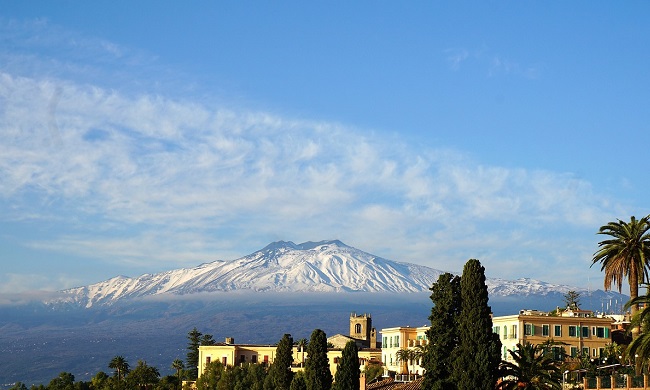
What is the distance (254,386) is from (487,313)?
247 feet

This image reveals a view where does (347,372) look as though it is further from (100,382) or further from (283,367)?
(100,382)

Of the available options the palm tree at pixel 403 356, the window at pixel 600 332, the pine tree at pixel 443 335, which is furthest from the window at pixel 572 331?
the pine tree at pixel 443 335

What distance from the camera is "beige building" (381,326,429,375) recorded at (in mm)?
137500

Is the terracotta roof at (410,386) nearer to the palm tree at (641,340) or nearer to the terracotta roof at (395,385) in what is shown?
the terracotta roof at (395,385)

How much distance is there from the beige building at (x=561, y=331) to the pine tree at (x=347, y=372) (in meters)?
25.4

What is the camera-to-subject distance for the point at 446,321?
8306cm

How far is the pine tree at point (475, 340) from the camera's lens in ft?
259

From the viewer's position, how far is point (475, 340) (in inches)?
3137

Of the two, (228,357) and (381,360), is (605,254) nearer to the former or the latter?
(381,360)

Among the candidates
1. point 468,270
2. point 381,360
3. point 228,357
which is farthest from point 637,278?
point 228,357

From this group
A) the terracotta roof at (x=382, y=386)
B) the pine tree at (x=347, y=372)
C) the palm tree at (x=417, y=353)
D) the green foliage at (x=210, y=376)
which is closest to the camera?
the pine tree at (x=347, y=372)

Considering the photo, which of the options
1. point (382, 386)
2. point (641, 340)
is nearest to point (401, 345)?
point (382, 386)

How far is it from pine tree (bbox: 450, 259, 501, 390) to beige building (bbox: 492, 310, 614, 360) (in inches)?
1398

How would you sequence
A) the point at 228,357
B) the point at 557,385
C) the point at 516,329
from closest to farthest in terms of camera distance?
the point at 557,385 → the point at 516,329 → the point at 228,357
